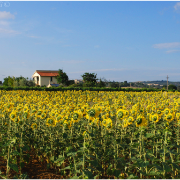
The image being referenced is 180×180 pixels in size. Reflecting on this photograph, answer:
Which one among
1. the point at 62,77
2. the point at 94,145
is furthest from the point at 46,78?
Result: the point at 94,145

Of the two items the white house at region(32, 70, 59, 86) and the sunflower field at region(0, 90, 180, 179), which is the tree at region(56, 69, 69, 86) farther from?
the sunflower field at region(0, 90, 180, 179)

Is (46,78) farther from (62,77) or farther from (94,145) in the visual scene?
(94,145)

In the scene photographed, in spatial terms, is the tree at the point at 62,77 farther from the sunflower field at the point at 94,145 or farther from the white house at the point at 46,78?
the sunflower field at the point at 94,145

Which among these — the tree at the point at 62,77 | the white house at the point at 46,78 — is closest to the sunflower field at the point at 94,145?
the tree at the point at 62,77

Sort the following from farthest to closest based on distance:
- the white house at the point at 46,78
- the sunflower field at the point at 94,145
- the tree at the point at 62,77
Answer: the white house at the point at 46,78, the tree at the point at 62,77, the sunflower field at the point at 94,145

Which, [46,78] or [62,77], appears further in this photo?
[46,78]

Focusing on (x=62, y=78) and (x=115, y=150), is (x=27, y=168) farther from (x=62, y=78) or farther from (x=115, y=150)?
(x=62, y=78)

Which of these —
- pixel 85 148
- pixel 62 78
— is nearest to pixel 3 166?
pixel 85 148

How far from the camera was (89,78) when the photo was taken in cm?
5378

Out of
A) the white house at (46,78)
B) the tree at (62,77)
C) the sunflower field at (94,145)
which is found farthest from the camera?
the white house at (46,78)

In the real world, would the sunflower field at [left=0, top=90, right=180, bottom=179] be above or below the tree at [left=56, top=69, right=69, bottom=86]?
below

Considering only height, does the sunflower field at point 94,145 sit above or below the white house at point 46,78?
below

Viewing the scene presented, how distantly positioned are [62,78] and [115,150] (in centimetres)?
5435

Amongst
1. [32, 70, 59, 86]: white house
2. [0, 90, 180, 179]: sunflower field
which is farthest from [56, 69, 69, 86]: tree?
[0, 90, 180, 179]: sunflower field
